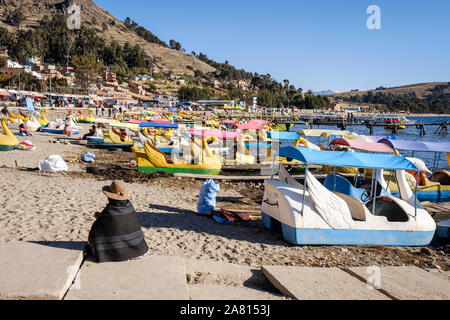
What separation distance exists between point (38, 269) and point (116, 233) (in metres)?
0.92

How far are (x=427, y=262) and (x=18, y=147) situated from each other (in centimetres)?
Answer: 1509

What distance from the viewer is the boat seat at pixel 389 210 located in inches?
280

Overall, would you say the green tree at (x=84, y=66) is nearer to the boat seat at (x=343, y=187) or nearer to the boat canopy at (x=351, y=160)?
the boat seat at (x=343, y=187)

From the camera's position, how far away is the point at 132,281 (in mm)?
3951

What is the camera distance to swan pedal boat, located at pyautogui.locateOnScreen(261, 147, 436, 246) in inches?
251

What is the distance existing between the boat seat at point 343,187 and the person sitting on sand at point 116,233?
5.18 meters

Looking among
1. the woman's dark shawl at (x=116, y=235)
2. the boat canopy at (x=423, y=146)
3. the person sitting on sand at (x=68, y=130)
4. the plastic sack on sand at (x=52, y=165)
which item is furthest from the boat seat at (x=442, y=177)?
the person sitting on sand at (x=68, y=130)

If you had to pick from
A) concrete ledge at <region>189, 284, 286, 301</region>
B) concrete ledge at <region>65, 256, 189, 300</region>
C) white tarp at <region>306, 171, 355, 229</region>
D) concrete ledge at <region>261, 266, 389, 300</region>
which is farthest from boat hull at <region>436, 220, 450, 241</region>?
concrete ledge at <region>65, 256, 189, 300</region>

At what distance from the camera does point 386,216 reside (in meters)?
7.37

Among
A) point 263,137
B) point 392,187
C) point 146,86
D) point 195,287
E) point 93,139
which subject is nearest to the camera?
point 195,287

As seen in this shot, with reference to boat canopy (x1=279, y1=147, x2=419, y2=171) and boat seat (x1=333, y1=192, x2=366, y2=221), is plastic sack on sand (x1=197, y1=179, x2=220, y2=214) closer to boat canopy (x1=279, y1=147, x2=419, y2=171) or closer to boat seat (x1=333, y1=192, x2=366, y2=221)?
boat canopy (x1=279, y1=147, x2=419, y2=171)

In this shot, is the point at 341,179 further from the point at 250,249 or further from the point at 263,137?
the point at 263,137

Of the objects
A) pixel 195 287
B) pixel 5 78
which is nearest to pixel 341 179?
pixel 195 287

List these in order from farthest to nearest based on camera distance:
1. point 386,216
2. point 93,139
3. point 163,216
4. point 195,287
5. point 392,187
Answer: point 93,139
point 392,187
point 163,216
point 386,216
point 195,287
